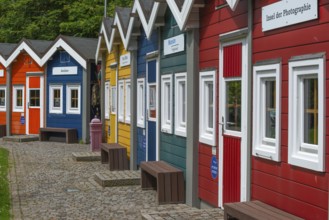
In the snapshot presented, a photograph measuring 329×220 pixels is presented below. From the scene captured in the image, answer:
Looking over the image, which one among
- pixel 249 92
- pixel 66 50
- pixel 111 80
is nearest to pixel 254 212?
pixel 249 92

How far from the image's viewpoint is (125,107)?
628 inches

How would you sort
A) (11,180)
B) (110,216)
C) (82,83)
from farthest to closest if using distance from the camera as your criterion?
(82,83)
(11,180)
(110,216)

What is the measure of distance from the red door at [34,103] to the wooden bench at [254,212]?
61.1 feet

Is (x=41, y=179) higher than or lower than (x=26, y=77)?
lower

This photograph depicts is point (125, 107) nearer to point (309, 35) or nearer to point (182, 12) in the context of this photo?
point (182, 12)

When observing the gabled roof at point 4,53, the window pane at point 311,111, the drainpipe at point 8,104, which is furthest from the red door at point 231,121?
the gabled roof at point 4,53

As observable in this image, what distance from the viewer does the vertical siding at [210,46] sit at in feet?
27.1

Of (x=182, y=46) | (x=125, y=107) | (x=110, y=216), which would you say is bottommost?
(x=110, y=216)

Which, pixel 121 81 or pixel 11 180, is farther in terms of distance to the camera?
pixel 121 81

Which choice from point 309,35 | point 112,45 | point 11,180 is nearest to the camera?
point 309,35

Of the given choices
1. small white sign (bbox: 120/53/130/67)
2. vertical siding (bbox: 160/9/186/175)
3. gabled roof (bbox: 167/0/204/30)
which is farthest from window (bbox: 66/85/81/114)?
gabled roof (bbox: 167/0/204/30)

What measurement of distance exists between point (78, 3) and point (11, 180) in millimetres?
29960

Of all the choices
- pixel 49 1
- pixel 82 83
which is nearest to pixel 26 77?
pixel 82 83

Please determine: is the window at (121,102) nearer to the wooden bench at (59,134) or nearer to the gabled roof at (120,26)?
the gabled roof at (120,26)
